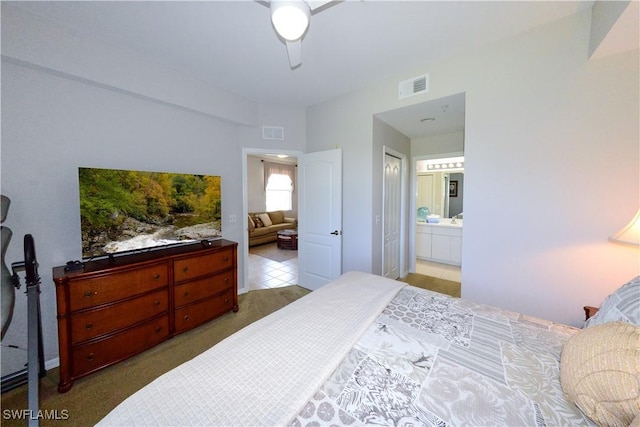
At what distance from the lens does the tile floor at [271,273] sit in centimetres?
371

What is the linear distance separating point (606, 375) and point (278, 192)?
732 cm

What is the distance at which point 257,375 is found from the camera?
3.04ft

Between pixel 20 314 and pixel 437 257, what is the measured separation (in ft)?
17.9

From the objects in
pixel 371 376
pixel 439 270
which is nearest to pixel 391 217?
pixel 439 270

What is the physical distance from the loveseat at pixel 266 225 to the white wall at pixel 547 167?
196 inches

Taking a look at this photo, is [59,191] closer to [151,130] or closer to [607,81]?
[151,130]

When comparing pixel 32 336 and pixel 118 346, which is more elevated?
pixel 32 336

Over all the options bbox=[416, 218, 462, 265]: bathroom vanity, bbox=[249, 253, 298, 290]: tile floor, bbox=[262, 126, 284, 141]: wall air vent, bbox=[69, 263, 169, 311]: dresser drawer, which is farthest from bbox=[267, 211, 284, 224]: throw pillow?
bbox=[69, 263, 169, 311]: dresser drawer

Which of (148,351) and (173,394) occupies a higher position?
(173,394)

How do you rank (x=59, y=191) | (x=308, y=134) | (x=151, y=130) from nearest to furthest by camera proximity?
(x=59, y=191) → (x=151, y=130) → (x=308, y=134)

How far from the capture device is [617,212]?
5.34 ft

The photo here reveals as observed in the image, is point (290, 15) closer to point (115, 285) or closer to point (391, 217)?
point (115, 285)

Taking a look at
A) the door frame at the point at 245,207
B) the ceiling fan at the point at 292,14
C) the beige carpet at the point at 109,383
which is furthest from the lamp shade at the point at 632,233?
the door frame at the point at 245,207

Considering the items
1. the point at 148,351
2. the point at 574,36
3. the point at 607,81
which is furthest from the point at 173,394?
the point at 574,36
